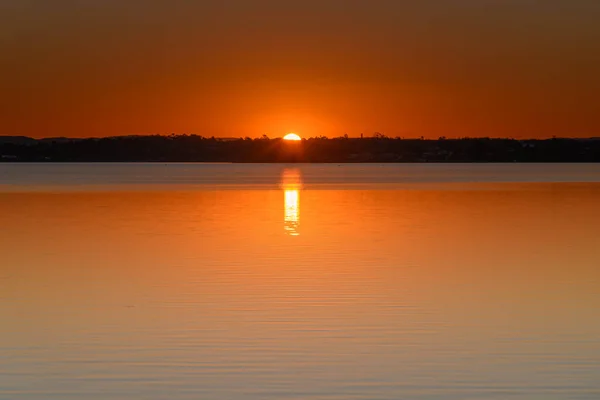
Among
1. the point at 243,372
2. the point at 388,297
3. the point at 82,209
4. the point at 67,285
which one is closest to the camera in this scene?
the point at 243,372

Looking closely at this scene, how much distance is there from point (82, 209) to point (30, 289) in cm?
2946

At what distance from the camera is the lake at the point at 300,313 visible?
44.4 ft

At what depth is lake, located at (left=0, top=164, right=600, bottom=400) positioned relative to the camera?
44.4ft

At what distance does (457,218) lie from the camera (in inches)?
1714

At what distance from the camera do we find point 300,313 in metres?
18.6

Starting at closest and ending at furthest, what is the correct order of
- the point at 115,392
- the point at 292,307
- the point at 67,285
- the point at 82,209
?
the point at 115,392 < the point at 292,307 < the point at 67,285 < the point at 82,209

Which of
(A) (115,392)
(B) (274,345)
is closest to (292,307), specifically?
(B) (274,345)

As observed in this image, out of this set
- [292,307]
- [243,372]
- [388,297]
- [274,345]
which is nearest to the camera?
[243,372]

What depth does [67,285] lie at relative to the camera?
2239cm

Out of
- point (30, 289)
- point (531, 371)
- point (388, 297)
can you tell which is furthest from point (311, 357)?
point (30, 289)

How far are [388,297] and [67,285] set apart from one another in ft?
22.0

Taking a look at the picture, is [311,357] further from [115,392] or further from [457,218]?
[457,218]

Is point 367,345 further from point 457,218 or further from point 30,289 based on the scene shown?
point 457,218

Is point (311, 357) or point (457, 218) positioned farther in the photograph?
point (457, 218)
